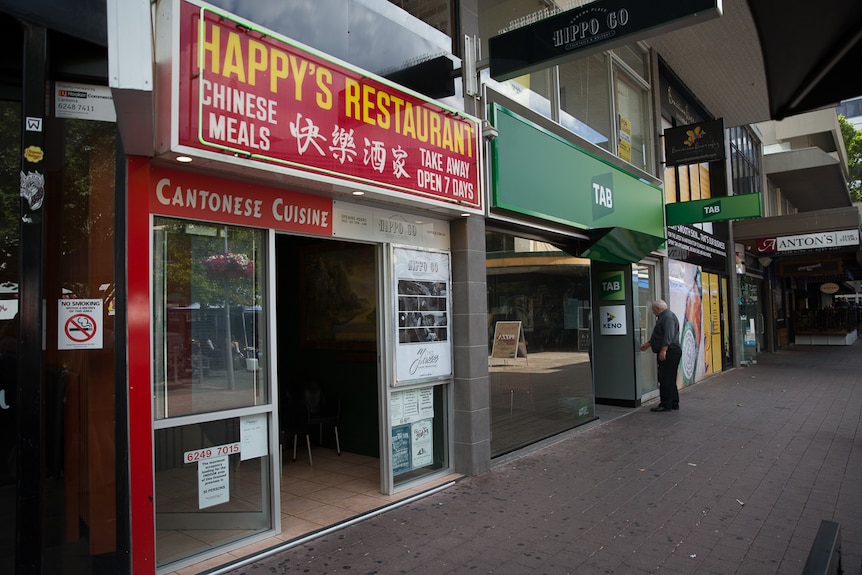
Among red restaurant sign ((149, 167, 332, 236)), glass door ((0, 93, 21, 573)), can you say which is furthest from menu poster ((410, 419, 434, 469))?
glass door ((0, 93, 21, 573))

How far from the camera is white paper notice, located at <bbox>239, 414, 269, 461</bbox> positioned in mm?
4059

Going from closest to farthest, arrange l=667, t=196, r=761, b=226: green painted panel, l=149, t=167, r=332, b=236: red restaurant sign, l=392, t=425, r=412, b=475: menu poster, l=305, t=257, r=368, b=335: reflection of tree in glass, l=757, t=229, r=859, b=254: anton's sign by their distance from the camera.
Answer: l=149, t=167, r=332, b=236: red restaurant sign < l=392, t=425, r=412, b=475: menu poster < l=305, t=257, r=368, b=335: reflection of tree in glass < l=667, t=196, r=761, b=226: green painted panel < l=757, t=229, r=859, b=254: anton's sign

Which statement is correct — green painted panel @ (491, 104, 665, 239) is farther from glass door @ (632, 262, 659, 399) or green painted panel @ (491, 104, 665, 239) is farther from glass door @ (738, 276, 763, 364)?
glass door @ (738, 276, 763, 364)

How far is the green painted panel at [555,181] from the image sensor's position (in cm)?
621

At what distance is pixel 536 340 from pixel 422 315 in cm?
A: 247

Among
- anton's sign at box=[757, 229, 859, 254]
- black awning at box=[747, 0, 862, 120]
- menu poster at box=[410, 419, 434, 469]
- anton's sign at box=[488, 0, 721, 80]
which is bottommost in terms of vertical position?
menu poster at box=[410, 419, 434, 469]

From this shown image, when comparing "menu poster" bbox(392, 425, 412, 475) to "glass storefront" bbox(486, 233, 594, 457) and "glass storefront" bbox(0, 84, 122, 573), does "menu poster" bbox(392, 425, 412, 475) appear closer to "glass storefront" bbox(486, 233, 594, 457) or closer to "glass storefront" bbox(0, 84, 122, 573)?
"glass storefront" bbox(486, 233, 594, 457)

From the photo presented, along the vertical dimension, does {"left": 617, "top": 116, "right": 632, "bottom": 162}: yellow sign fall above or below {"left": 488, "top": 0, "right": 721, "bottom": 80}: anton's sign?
above

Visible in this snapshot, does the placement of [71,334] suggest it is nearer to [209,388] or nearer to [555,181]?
[209,388]

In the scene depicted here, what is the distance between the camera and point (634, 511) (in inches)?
187

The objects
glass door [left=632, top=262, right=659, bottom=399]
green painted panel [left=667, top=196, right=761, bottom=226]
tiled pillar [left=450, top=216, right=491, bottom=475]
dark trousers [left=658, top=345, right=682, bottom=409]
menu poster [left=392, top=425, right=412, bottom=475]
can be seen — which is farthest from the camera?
green painted panel [left=667, top=196, right=761, bottom=226]

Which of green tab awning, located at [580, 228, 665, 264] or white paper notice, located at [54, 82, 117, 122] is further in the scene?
green tab awning, located at [580, 228, 665, 264]

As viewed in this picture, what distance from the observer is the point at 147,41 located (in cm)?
278

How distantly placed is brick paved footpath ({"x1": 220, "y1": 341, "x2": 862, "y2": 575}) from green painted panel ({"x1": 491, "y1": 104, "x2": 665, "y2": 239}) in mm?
2861
